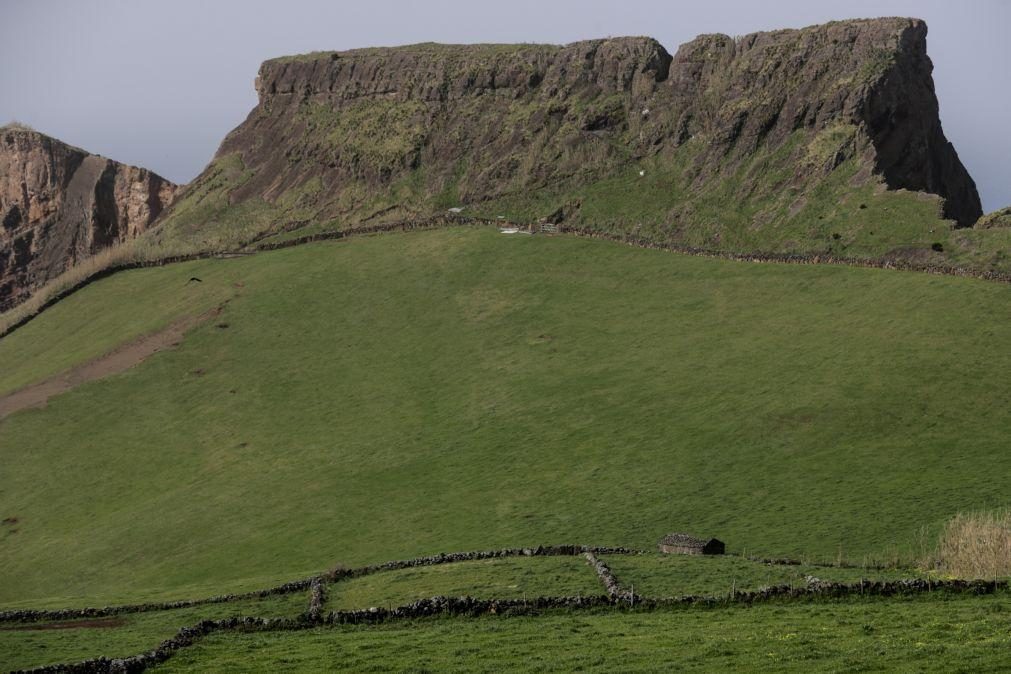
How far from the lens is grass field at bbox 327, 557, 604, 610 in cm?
5509

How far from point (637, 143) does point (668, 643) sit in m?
127

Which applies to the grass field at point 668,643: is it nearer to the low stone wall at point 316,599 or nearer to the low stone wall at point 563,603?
the low stone wall at point 563,603

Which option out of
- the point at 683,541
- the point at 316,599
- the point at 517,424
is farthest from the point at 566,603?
the point at 517,424

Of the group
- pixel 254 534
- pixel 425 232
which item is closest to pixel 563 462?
pixel 254 534

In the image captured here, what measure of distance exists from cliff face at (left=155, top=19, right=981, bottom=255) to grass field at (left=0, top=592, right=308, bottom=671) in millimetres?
83120

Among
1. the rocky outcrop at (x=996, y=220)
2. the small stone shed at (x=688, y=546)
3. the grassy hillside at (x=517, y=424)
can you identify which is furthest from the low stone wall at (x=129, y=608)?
the rocky outcrop at (x=996, y=220)

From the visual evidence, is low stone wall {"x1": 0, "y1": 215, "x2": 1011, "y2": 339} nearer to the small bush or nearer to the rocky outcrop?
the rocky outcrop

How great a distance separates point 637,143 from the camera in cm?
16550

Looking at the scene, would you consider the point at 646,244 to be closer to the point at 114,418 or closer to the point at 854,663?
the point at 114,418

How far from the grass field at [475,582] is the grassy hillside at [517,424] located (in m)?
10.7

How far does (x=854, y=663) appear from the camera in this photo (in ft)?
129

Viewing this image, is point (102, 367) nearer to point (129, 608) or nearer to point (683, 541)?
point (129, 608)

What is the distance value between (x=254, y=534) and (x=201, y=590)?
1839 cm

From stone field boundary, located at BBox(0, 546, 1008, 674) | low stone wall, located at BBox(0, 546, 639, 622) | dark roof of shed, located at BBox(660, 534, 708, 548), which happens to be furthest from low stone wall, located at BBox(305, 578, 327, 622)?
dark roof of shed, located at BBox(660, 534, 708, 548)
